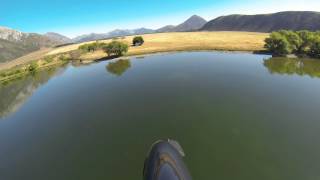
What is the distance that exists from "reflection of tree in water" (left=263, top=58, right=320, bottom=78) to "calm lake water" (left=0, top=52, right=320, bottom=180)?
3.44ft

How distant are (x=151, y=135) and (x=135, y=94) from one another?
3333 centimetres

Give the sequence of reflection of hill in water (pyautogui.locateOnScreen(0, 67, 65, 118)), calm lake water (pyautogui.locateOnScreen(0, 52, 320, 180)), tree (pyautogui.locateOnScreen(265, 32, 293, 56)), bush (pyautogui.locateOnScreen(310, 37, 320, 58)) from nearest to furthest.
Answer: calm lake water (pyautogui.locateOnScreen(0, 52, 320, 180)) → reflection of hill in water (pyautogui.locateOnScreen(0, 67, 65, 118)) → bush (pyautogui.locateOnScreen(310, 37, 320, 58)) → tree (pyautogui.locateOnScreen(265, 32, 293, 56))

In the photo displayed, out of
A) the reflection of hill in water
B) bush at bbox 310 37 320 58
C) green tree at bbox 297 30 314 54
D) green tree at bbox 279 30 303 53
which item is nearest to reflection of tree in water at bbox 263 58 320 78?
bush at bbox 310 37 320 58

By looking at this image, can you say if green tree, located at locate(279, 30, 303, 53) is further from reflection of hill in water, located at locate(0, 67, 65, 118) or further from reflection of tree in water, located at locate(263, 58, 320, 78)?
reflection of hill in water, located at locate(0, 67, 65, 118)

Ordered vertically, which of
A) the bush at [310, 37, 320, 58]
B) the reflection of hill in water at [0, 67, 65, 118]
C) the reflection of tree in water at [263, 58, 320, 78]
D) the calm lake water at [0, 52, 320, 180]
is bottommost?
the reflection of hill in water at [0, 67, 65, 118]

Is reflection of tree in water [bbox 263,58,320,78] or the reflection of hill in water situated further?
reflection of tree in water [bbox 263,58,320,78]

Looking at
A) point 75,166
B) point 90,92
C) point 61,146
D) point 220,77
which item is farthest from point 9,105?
point 220,77

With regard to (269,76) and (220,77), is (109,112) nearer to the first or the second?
(220,77)

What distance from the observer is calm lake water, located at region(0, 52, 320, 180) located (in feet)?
133

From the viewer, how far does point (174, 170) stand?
27578 millimetres

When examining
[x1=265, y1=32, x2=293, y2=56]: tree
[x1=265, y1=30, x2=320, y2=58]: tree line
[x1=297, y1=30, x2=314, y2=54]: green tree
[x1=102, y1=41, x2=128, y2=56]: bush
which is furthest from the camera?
[x1=102, y1=41, x2=128, y2=56]: bush

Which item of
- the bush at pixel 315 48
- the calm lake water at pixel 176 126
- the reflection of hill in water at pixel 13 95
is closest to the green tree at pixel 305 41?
the bush at pixel 315 48

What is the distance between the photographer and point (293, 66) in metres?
113

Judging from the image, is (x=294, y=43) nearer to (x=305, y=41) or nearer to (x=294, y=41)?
(x=294, y=41)
